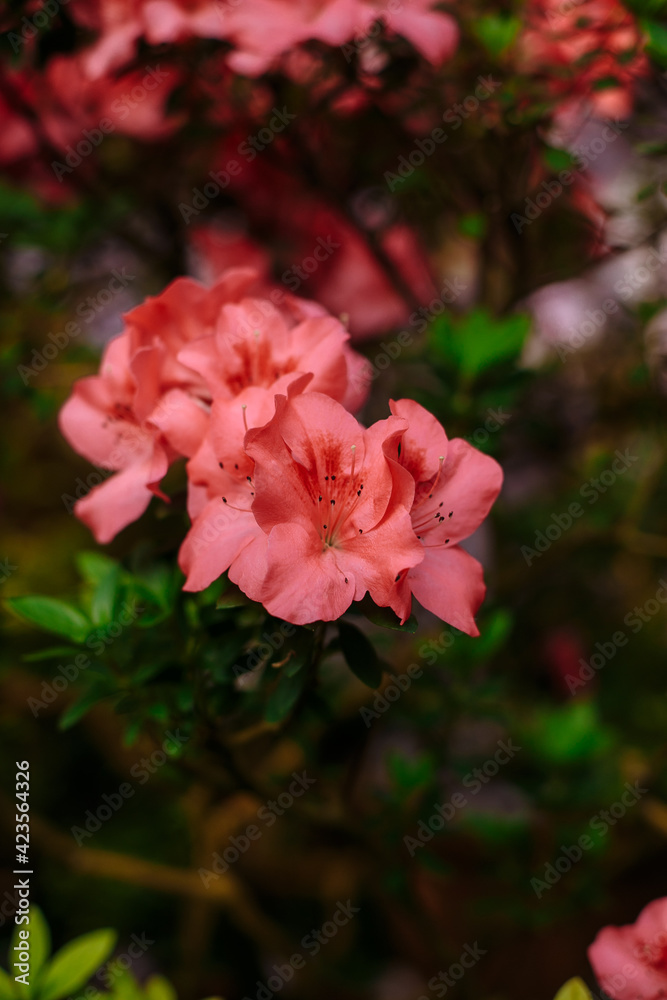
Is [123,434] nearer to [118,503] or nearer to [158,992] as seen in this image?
[118,503]

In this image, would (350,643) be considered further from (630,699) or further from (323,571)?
(630,699)

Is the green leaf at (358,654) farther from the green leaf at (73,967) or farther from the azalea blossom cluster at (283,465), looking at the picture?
the green leaf at (73,967)

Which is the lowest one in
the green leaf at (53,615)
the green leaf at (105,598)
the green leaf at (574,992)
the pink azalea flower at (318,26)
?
the green leaf at (574,992)

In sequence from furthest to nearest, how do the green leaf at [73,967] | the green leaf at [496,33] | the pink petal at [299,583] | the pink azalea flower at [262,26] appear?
the green leaf at [496,33] → the pink azalea flower at [262,26] → the green leaf at [73,967] → the pink petal at [299,583]

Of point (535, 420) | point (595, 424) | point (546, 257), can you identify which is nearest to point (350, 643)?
point (535, 420)

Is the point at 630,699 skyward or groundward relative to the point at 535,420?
groundward

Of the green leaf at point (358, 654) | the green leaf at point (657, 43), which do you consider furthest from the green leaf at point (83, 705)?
the green leaf at point (657, 43)

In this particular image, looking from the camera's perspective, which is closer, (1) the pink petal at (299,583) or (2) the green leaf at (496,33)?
(1) the pink petal at (299,583)
